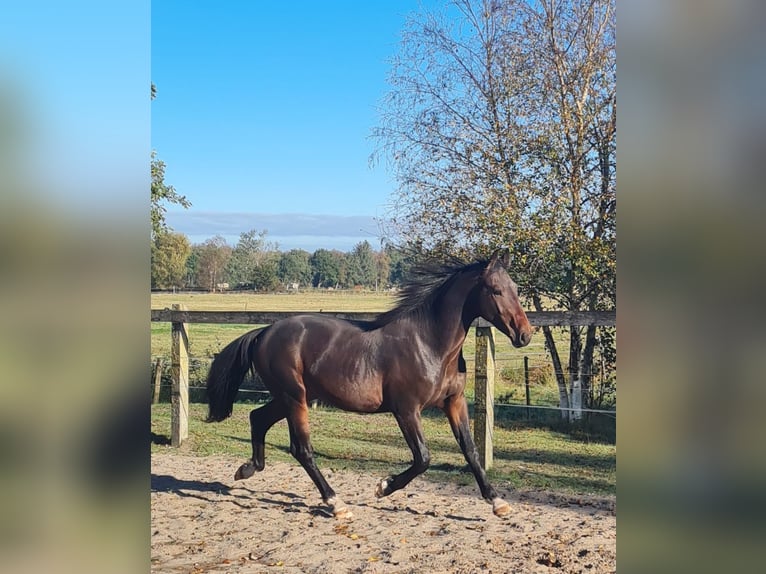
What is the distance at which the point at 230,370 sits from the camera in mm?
5199

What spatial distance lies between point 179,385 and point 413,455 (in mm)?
3364

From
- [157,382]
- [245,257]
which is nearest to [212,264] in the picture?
[245,257]

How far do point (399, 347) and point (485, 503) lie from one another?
1301mm

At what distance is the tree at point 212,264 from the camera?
105 ft

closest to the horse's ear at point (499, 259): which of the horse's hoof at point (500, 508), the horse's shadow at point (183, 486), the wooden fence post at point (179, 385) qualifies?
the horse's hoof at point (500, 508)

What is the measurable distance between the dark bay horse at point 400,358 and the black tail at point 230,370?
1 centimetres

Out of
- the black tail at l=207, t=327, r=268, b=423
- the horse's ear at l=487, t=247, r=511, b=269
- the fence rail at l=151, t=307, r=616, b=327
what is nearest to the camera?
the horse's ear at l=487, t=247, r=511, b=269

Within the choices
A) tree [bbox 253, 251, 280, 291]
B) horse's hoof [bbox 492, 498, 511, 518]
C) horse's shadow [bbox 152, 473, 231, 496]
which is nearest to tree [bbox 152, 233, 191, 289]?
tree [bbox 253, 251, 280, 291]

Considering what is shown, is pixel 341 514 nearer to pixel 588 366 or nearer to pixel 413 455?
pixel 413 455

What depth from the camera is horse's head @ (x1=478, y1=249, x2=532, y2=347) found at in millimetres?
4320

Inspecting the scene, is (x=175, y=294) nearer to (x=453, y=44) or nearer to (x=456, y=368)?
(x=453, y=44)

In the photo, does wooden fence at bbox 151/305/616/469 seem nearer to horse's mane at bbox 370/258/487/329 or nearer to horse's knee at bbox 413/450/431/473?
horse's mane at bbox 370/258/487/329

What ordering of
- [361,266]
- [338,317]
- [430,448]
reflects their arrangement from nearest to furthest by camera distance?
[338,317], [430,448], [361,266]
